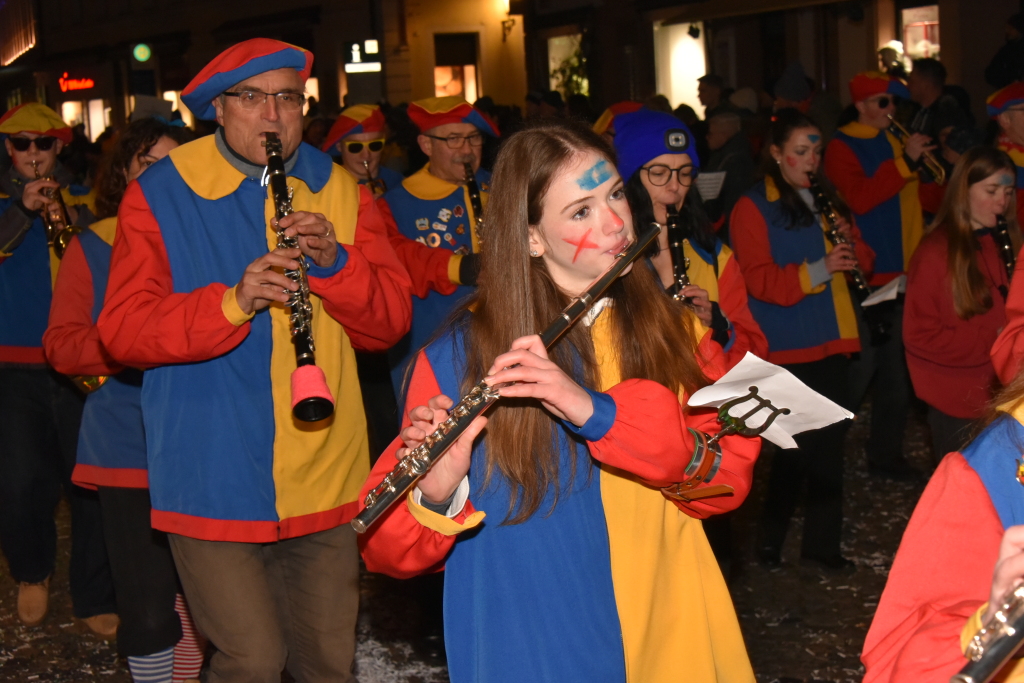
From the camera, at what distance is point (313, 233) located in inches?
123

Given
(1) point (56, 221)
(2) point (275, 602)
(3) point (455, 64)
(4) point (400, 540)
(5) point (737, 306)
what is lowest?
(2) point (275, 602)

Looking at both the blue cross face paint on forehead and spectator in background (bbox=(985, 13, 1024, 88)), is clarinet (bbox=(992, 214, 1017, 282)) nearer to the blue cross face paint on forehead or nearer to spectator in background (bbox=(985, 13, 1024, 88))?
the blue cross face paint on forehead

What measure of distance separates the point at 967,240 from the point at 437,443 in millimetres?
3659

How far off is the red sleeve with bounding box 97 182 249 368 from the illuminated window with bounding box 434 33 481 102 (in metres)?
22.5

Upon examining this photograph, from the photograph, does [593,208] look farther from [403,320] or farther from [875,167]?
[875,167]

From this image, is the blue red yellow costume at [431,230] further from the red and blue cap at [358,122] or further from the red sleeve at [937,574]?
the red sleeve at [937,574]

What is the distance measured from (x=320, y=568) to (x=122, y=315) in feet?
3.03

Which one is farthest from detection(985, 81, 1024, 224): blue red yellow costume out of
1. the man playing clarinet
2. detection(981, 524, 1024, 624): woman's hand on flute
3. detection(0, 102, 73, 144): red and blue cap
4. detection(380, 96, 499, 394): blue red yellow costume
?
detection(981, 524, 1024, 624): woman's hand on flute

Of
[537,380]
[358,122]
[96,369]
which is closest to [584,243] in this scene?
[537,380]

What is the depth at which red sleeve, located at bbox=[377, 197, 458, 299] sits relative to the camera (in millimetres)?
5496

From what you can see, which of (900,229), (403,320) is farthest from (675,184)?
(900,229)

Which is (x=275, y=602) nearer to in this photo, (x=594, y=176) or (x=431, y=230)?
(x=594, y=176)

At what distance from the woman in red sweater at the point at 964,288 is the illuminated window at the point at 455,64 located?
68.7ft

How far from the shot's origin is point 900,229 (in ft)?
22.6
